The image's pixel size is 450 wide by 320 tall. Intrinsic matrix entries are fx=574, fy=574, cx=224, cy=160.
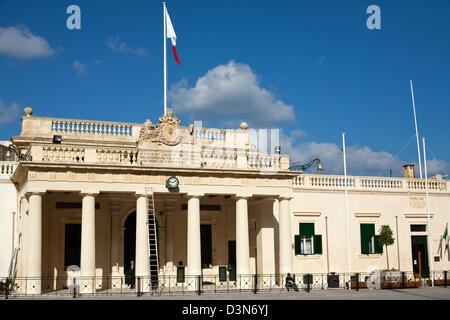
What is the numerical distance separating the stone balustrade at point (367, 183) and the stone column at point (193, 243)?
7.98 metres

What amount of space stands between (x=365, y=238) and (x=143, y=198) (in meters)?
15.0

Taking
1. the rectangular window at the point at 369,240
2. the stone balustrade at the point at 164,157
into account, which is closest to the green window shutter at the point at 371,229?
the rectangular window at the point at 369,240

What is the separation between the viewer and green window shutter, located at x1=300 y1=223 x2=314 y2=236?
110 feet

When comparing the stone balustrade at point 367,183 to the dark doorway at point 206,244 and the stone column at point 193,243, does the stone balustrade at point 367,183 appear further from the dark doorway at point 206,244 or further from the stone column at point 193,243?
the stone column at point 193,243

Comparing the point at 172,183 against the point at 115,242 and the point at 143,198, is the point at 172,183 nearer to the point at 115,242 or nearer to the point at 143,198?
the point at 143,198

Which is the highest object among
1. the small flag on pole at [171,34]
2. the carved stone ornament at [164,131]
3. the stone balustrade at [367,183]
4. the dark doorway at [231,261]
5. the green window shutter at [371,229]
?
the small flag on pole at [171,34]

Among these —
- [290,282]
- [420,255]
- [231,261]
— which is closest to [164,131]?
[231,261]

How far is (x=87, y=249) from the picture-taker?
25844 millimetres

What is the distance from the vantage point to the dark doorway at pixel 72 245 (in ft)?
96.8

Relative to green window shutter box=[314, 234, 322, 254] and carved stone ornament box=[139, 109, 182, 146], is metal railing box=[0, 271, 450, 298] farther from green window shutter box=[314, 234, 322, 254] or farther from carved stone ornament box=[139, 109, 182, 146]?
carved stone ornament box=[139, 109, 182, 146]

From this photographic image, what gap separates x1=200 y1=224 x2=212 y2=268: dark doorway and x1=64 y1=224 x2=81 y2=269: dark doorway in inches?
270

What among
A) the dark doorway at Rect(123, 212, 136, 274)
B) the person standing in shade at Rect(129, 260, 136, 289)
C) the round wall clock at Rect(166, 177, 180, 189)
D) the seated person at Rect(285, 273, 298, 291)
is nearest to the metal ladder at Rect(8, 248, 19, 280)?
the dark doorway at Rect(123, 212, 136, 274)
